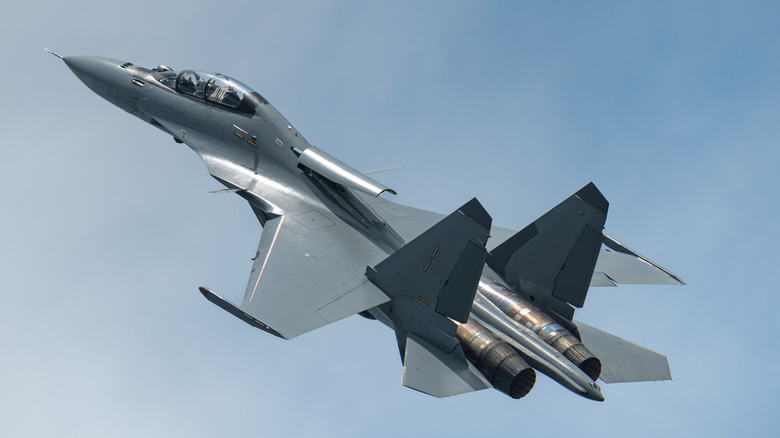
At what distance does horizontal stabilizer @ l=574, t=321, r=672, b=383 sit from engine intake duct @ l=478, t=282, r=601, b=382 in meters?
0.44

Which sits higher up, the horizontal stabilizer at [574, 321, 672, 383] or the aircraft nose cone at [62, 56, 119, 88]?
the aircraft nose cone at [62, 56, 119, 88]

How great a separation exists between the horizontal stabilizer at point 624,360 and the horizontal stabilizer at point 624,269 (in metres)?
2.65

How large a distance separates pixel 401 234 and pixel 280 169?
3.28 m

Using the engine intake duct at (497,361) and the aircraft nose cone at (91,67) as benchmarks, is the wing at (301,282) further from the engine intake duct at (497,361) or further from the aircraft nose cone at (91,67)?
the aircraft nose cone at (91,67)

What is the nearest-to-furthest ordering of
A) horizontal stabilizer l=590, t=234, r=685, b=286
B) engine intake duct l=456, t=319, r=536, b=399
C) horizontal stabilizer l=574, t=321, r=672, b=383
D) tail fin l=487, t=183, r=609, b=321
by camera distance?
engine intake duct l=456, t=319, r=536, b=399
horizontal stabilizer l=574, t=321, r=672, b=383
tail fin l=487, t=183, r=609, b=321
horizontal stabilizer l=590, t=234, r=685, b=286

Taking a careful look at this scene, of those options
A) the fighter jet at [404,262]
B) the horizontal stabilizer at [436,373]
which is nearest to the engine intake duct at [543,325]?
the fighter jet at [404,262]

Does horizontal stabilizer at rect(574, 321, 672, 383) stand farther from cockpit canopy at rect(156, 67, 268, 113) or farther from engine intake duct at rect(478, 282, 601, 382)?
cockpit canopy at rect(156, 67, 268, 113)

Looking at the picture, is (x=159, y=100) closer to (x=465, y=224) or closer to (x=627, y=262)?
(x=465, y=224)

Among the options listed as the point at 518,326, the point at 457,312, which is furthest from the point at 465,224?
the point at 518,326

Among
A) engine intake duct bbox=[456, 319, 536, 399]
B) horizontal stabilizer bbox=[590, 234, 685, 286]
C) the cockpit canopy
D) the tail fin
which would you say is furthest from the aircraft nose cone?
horizontal stabilizer bbox=[590, 234, 685, 286]

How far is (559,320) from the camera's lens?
15281mm

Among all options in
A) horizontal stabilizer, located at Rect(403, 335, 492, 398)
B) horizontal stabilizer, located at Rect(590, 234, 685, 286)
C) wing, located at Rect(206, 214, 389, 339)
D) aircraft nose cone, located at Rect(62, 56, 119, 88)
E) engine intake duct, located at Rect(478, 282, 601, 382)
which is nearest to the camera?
horizontal stabilizer, located at Rect(403, 335, 492, 398)

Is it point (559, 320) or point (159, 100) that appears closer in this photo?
point (559, 320)

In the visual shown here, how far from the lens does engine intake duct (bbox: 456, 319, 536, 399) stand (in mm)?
13234
